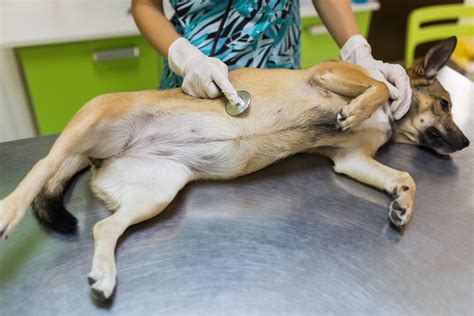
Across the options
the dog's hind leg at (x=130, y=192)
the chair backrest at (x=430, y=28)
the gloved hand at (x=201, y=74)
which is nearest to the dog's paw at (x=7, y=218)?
the dog's hind leg at (x=130, y=192)

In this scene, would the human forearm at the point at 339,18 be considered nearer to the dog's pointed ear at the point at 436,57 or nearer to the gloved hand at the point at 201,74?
the dog's pointed ear at the point at 436,57

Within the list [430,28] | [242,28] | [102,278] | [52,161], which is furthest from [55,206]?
[430,28]

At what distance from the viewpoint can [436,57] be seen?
143 centimetres

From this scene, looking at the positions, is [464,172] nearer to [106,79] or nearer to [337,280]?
[337,280]

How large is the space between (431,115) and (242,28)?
0.74 metres

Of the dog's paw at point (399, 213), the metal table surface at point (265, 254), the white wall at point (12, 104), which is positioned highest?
the dog's paw at point (399, 213)

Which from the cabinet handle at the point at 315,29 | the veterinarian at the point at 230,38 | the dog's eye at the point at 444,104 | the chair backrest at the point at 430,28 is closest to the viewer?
the veterinarian at the point at 230,38

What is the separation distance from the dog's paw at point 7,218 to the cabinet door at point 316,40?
1.89 m

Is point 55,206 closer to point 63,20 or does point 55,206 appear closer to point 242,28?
point 242,28

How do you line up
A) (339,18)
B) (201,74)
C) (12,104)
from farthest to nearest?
(12,104)
(339,18)
(201,74)

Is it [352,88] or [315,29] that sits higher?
[352,88]

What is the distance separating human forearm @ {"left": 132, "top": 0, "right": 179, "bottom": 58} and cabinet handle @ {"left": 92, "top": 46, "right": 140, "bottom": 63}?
2.17ft

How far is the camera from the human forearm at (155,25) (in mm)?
1386

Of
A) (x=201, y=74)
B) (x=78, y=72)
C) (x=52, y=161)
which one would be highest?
(x=201, y=74)
